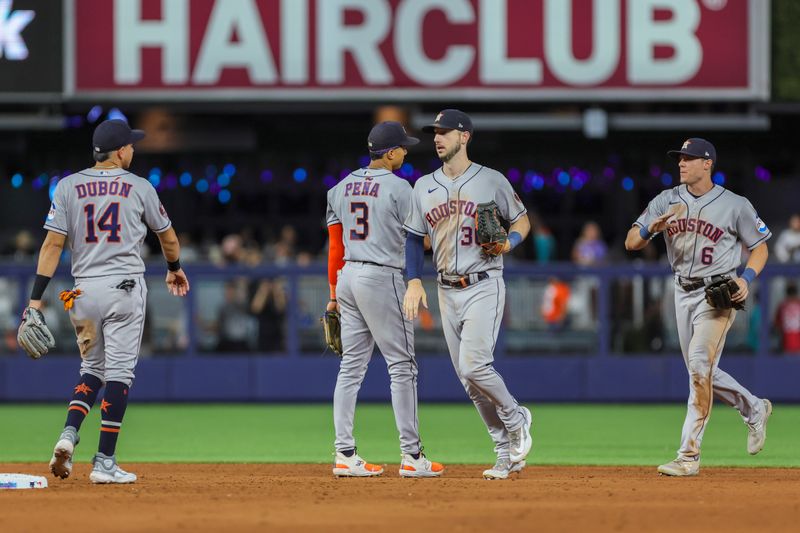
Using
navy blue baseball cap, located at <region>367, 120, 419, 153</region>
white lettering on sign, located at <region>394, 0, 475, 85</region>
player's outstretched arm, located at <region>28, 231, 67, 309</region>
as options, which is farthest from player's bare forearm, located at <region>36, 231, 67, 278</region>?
white lettering on sign, located at <region>394, 0, 475, 85</region>

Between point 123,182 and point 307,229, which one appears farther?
point 307,229

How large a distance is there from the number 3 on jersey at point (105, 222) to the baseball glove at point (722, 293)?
11.2ft

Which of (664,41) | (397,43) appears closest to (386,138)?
(397,43)

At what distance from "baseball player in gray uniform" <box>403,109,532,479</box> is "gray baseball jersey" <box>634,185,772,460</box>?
986mm

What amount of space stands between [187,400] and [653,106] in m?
6.71

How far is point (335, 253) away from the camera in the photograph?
919cm

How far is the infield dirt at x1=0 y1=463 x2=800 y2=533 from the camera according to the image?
6.89m

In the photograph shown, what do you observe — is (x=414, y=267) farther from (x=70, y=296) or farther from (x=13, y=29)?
(x=13, y=29)

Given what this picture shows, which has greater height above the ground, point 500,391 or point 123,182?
point 123,182

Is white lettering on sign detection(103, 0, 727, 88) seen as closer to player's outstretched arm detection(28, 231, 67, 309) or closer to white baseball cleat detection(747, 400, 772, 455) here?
white baseball cleat detection(747, 400, 772, 455)

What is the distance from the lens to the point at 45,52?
57.1 feet

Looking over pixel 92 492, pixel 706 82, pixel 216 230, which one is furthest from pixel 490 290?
pixel 216 230

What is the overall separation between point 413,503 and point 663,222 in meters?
2.53

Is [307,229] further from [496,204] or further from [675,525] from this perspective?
[675,525]
